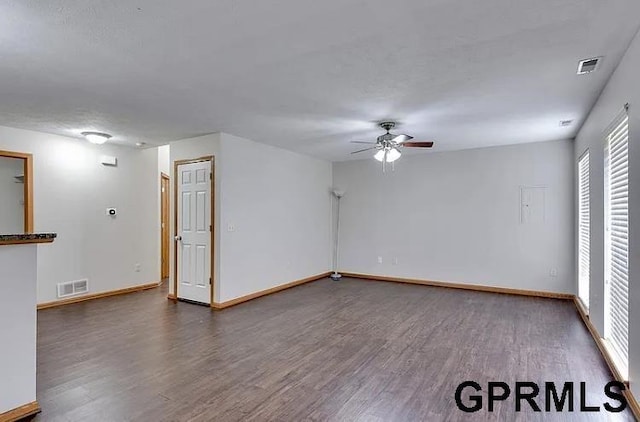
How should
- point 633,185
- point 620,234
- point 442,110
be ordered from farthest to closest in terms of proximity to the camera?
point 442,110 < point 620,234 < point 633,185

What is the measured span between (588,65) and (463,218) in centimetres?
365

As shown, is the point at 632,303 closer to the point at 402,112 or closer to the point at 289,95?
the point at 402,112

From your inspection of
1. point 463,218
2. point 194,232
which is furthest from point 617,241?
point 194,232

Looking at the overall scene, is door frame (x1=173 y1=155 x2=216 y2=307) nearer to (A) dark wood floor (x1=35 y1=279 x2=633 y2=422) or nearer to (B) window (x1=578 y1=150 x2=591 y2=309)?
(A) dark wood floor (x1=35 y1=279 x2=633 y2=422)

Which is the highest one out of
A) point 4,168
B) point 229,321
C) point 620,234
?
point 4,168

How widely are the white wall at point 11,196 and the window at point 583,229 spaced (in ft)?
24.5

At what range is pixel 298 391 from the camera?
2549 mm

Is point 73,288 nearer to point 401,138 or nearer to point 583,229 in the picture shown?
point 401,138

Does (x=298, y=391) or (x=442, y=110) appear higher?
(x=442, y=110)

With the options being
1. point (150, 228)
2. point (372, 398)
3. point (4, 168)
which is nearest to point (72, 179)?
point (4, 168)

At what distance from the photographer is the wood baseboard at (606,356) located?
2.30 metres

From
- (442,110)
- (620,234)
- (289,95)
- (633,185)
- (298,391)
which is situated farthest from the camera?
(442,110)

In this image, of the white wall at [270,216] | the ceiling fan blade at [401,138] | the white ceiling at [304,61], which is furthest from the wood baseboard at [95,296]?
the ceiling fan blade at [401,138]

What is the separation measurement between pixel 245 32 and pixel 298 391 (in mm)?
2433
